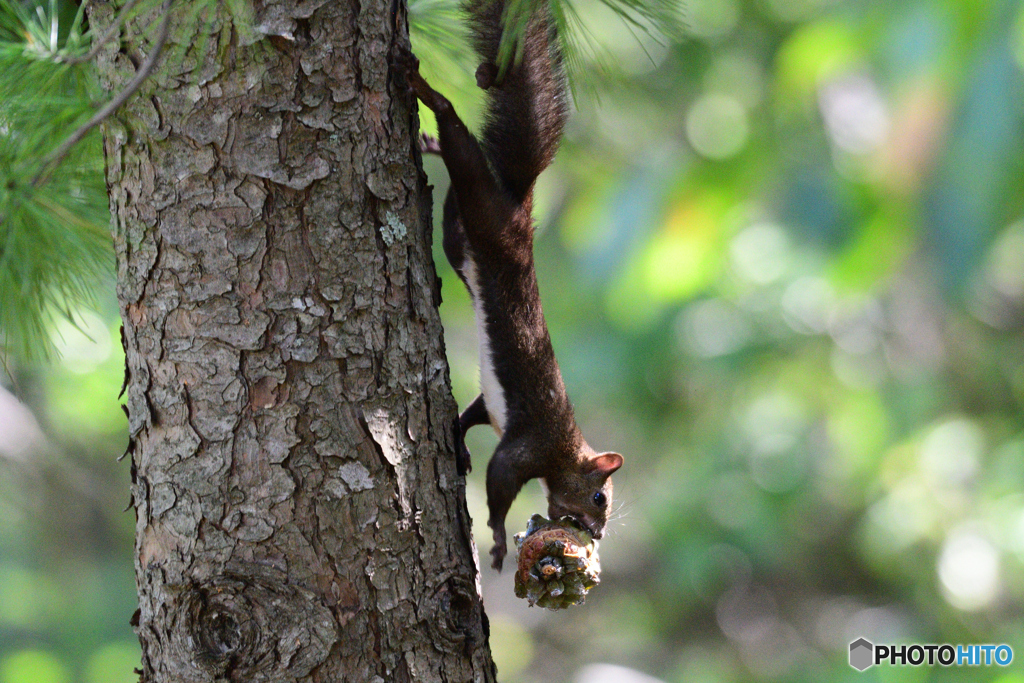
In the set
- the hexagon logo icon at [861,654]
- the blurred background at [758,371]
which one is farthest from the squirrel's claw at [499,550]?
the hexagon logo icon at [861,654]

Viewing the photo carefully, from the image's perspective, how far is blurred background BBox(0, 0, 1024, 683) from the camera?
2070 mm

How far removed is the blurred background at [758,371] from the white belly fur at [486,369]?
382mm

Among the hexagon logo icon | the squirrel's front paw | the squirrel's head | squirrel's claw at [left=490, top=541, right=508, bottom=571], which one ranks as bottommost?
squirrel's claw at [left=490, top=541, right=508, bottom=571]

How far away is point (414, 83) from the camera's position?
1.30m

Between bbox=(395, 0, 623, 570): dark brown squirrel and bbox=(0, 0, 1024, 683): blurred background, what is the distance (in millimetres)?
179

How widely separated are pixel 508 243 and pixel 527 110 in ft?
0.89

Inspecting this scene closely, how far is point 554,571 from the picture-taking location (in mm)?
1494

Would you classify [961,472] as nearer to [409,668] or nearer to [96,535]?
[409,668]

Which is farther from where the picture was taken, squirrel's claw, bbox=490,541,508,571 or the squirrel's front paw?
squirrel's claw, bbox=490,541,508,571

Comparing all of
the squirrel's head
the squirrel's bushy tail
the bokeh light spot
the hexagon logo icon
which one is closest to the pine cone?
the squirrel's head

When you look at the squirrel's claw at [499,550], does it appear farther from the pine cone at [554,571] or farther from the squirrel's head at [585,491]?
the squirrel's head at [585,491]

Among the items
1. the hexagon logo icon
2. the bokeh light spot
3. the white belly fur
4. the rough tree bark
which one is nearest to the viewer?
the rough tree bark

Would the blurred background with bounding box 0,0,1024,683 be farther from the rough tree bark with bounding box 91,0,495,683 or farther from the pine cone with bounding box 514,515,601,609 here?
the pine cone with bounding box 514,515,601,609

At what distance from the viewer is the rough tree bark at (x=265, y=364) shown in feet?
3.73
